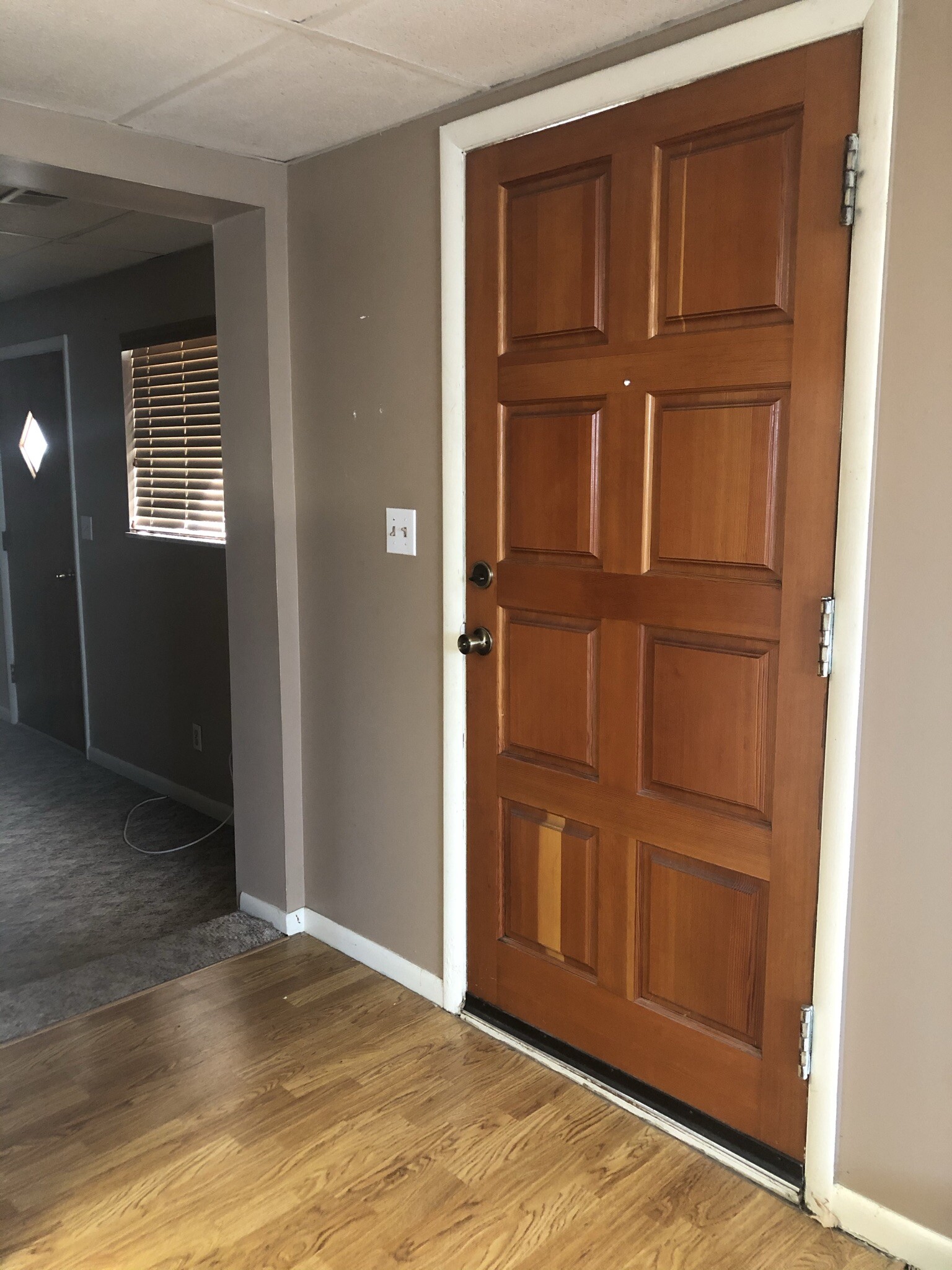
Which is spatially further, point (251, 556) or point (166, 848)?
point (166, 848)

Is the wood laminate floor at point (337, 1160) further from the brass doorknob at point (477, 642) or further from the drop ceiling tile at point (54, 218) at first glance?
the drop ceiling tile at point (54, 218)

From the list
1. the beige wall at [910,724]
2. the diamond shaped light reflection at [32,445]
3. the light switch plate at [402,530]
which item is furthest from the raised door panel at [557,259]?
the diamond shaped light reflection at [32,445]

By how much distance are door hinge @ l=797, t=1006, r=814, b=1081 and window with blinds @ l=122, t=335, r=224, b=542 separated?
2.71 metres

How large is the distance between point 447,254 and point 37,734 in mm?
4122

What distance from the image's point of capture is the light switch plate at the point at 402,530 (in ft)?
8.52

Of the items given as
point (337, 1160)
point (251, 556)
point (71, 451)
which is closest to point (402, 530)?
point (251, 556)

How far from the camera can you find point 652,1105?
2.23 meters

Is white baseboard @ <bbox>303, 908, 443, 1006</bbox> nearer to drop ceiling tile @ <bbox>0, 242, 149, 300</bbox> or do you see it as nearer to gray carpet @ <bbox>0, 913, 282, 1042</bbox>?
gray carpet @ <bbox>0, 913, 282, 1042</bbox>

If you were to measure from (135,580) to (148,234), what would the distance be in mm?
1498

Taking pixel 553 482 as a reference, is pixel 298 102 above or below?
above

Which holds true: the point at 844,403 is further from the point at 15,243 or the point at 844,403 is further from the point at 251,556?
the point at 15,243

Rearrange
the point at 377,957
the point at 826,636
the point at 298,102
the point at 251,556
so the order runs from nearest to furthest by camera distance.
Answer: the point at 826,636, the point at 298,102, the point at 377,957, the point at 251,556

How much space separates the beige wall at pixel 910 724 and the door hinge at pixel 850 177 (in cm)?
6

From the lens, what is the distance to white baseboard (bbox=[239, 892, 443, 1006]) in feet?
8.96
